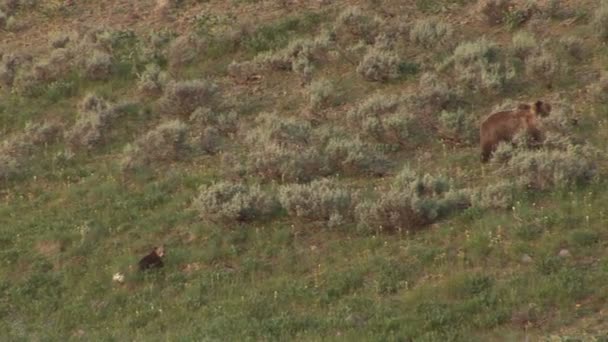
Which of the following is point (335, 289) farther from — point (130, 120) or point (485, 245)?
point (130, 120)

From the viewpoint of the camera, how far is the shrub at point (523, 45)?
15.2 metres

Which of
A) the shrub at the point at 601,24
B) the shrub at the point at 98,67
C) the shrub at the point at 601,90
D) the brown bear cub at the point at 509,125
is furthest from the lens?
the shrub at the point at 98,67

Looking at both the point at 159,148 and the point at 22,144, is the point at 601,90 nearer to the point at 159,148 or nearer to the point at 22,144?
the point at 159,148

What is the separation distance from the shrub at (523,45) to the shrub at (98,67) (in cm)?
844

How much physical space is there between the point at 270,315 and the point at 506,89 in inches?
286

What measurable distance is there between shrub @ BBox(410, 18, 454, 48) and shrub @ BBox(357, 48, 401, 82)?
39.2 inches

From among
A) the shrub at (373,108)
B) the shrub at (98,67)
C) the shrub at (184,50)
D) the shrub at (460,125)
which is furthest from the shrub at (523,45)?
the shrub at (98,67)

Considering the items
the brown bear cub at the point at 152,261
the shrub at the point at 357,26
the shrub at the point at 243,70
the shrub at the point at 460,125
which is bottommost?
the brown bear cub at the point at 152,261

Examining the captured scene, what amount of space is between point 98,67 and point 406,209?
9149mm

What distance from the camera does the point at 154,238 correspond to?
11500 millimetres

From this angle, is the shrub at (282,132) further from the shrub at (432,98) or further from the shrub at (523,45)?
the shrub at (523,45)

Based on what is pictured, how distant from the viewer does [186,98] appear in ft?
50.8

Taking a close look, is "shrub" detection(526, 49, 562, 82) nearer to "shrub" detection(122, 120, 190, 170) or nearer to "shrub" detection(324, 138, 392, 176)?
"shrub" detection(324, 138, 392, 176)

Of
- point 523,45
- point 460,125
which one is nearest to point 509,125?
point 460,125
